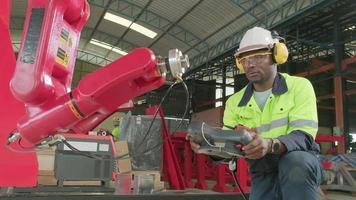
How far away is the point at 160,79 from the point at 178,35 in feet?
56.6

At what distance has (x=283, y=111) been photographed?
2.08m

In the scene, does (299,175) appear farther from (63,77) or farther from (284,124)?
(63,77)

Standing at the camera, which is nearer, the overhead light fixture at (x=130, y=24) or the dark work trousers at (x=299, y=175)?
the dark work trousers at (x=299, y=175)

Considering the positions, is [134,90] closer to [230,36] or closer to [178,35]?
[230,36]

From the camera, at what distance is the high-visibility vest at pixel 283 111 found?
2010 millimetres

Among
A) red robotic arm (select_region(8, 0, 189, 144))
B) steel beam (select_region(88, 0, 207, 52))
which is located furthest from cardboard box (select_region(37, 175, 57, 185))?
steel beam (select_region(88, 0, 207, 52))

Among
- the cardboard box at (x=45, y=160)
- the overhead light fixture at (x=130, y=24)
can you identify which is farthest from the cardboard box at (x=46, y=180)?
the overhead light fixture at (x=130, y=24)

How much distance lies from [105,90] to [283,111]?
3.82 ft

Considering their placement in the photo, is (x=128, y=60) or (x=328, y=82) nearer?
(x=128, y=60)

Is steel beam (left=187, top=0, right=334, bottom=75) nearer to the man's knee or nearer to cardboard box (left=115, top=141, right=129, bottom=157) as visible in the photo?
cardboard box (left=115, top=141, right=129, bottom=157)

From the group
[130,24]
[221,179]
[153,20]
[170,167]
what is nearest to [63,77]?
[170,167]

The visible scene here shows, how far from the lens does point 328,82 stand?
17859 mm

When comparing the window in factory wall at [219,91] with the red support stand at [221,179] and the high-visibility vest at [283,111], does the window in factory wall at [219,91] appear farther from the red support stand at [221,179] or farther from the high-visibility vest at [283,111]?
the high-visibility vest at [283,111]

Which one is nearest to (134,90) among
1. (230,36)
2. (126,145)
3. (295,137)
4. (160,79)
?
(160,79)
